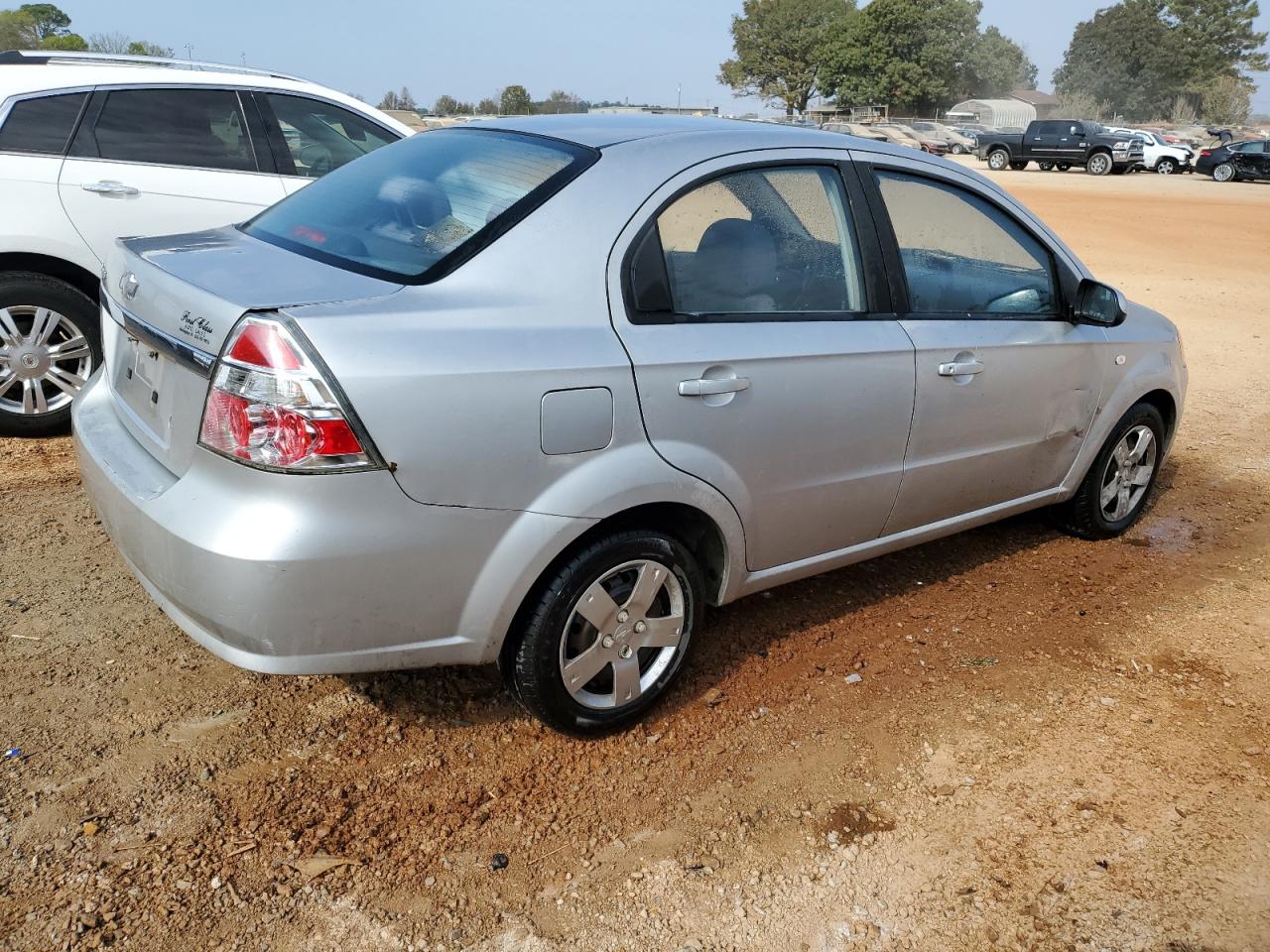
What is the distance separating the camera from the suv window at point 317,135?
5.95 m

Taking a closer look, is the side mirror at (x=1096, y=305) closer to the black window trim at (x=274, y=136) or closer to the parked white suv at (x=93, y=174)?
the black window trim at (x=274, y=136)

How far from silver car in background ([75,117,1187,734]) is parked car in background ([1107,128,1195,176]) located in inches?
1452

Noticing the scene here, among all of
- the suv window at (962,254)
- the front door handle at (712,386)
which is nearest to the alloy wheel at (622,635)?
the front door handle at (712,386)

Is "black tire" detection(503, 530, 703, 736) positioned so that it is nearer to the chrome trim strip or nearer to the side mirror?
the chrome trim strip

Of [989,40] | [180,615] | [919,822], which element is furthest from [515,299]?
[989,40]

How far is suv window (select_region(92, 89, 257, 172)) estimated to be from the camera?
17.9 feet

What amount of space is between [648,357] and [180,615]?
139 centimetres

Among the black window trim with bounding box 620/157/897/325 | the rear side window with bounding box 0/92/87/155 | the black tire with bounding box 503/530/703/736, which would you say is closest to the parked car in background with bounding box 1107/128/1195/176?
the rear side window with bounding box 0/92/87/155

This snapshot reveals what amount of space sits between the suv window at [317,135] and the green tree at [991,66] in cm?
11101

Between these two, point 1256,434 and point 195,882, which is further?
point 1256,434

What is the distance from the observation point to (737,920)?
2531mm

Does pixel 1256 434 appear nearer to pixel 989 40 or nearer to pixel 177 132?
pixel 177 132

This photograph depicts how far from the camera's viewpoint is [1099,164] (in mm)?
35031

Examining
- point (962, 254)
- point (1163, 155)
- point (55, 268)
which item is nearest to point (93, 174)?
point (55, 268)
